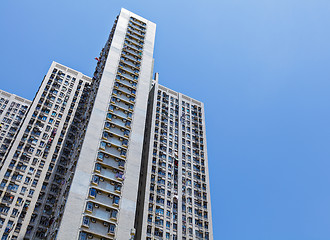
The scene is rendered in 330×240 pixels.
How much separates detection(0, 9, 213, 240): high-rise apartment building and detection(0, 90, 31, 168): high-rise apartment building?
12661 mm

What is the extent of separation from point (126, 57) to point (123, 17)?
13.3m

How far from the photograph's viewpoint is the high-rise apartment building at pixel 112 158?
4231 cm

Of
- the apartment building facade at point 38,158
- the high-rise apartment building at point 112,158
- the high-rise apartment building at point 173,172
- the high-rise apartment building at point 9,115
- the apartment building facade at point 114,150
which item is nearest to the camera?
the apartment building facade at point 114,150

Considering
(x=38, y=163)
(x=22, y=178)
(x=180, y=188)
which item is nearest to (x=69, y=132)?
(x=38, y=163)

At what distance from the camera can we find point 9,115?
82312mm

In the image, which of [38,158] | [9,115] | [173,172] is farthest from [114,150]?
[9,115]

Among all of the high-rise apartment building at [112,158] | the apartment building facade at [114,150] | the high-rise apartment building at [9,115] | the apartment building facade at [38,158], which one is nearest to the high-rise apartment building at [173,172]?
the high-rise apartment building at [112,158]

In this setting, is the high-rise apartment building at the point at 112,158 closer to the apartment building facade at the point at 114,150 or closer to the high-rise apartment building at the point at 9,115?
the apartment building facade at the point at 114,150

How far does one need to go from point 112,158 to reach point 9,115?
1922 inches

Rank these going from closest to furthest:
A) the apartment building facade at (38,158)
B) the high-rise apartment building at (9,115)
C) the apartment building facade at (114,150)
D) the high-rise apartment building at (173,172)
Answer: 1. the apartment building facade at (114,150)
2. the apartment building facade at (38,158)
3. the high-rise apartment building at (173,172)
4. the high-rise apartment building at (9,115)

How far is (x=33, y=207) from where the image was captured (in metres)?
59.9

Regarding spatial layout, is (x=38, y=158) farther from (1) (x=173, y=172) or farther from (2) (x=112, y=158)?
(1) (x=173, y=172)

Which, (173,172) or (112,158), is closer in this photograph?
(112,158)

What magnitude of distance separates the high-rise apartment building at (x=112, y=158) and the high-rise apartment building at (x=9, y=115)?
12661mm
